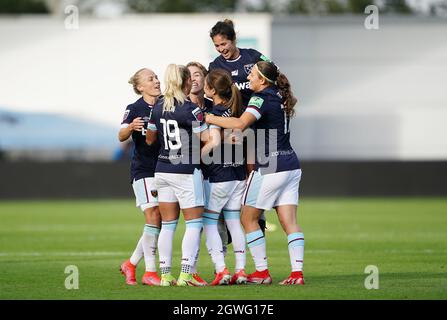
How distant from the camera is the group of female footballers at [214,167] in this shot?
11000mm

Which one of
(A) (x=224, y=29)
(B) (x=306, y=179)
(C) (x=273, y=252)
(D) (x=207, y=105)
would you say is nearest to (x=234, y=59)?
(A) (x=224, y=29)

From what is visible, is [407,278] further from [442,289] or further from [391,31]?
[391,31]

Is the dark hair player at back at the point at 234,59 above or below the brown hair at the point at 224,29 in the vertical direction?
below

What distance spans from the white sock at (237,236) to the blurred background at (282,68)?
17.6 meters

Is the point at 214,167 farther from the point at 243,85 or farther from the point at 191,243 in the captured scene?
the point at 243,85

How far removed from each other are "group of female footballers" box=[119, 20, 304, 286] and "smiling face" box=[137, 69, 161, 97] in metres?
0.01

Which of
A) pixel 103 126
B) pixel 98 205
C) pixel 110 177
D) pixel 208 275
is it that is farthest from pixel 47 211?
pixel 208 275

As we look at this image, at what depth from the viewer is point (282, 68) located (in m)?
35.5

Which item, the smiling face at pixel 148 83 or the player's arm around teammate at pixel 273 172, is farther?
the smiling face at pixel 148 83

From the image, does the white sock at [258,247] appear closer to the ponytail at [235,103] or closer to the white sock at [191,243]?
the white sock at [191,243]

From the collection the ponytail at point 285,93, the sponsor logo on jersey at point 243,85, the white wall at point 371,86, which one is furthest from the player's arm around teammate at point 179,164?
the white wall at point 371,86

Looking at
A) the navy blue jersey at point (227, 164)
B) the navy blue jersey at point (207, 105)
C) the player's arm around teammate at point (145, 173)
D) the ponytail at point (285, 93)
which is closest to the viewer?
the ponytail at point (285, 93)
